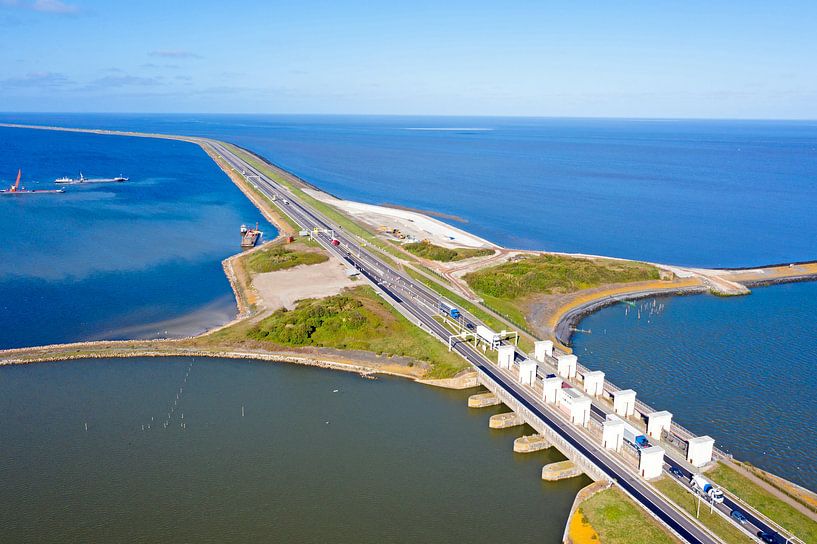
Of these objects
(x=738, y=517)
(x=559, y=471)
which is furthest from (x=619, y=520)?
(x=738, y=517)

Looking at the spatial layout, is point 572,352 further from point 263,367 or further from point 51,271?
point 51,271

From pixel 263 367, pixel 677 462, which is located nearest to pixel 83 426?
pixel 263 367

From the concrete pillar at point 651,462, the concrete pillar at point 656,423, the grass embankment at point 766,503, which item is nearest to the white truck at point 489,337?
the concrete pillar at point 656,423

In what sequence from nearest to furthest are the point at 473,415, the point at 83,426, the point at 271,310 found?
1. the point at 83,426
2. the point at 473,415
3. the point at 271,310

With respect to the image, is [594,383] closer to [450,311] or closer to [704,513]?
[704,513]

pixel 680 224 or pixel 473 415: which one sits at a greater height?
pixel 680 224

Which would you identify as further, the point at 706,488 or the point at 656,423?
the point at 656,423

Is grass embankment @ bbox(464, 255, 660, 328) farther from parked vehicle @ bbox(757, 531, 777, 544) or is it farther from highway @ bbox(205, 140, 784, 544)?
parked vehicle @ bbox(757, 531, 777, 544)

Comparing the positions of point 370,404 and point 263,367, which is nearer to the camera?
point 370,404
